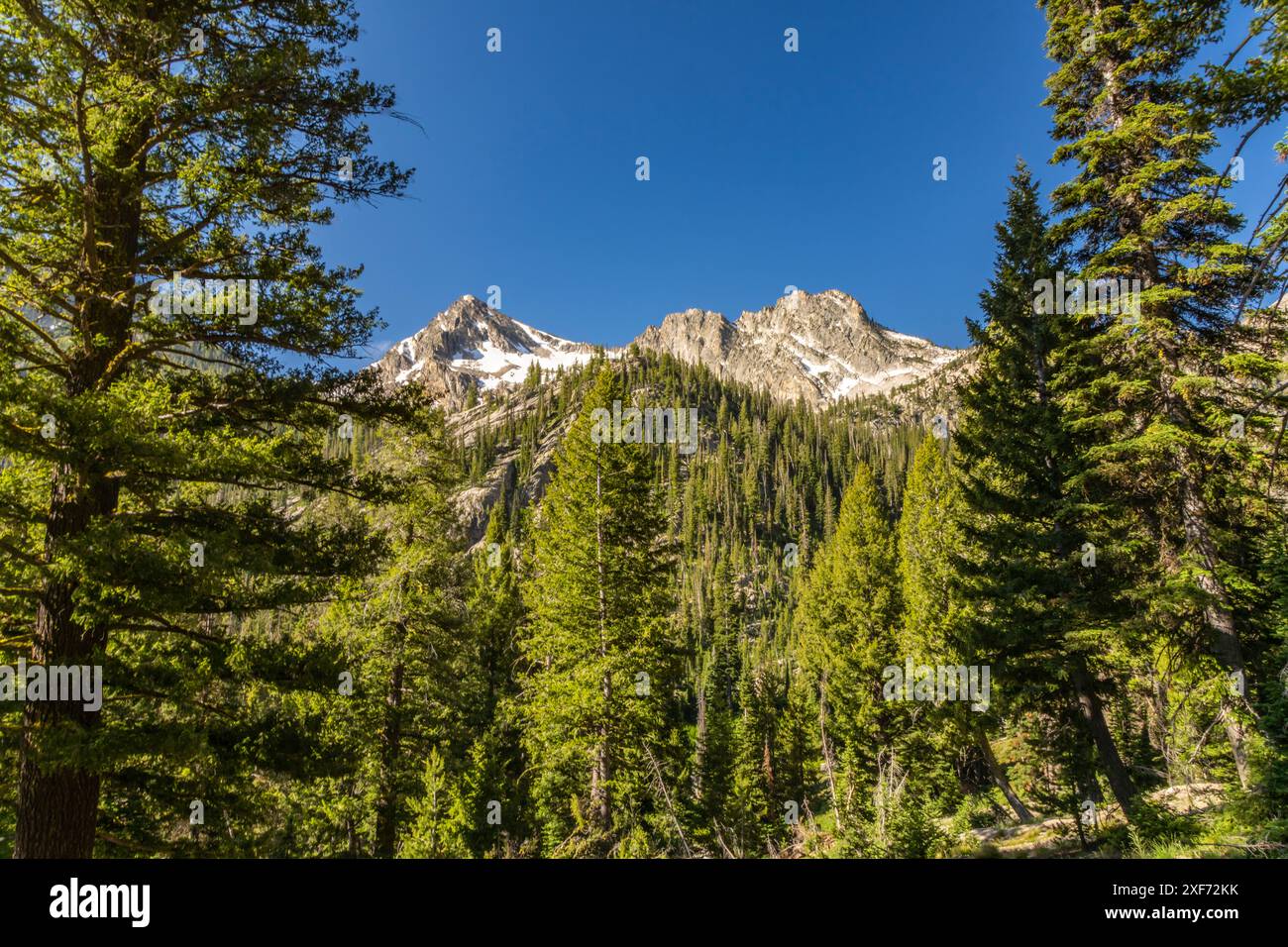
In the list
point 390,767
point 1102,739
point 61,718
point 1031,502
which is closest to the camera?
point 61,718

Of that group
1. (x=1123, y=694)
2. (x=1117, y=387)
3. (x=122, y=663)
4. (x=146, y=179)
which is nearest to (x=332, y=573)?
(x=122, y=663)

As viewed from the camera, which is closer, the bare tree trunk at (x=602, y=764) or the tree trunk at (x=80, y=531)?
the tree trunk at (x=80, y=531)

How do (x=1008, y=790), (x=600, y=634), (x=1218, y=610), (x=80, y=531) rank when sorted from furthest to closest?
(x=1008, y=790) → (x=600, y=634) → (x=1218, y=610) → (x=80, y=531)

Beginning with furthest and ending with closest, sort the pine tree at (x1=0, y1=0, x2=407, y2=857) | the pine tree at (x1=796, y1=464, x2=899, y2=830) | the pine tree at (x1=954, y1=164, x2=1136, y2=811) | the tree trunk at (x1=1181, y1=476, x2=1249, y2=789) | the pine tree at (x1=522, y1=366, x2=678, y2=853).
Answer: the pine tree at (x1=796, y1=464, x2=899, y2=830) → the pine tree at (x1=522, y1=366, x2=678, y2=853) → the pine tree at (x1=954, y1=164, x2=1136, y2=811) → the tree trunk at (x1=1181, y1=476, x2=1249, y2=789) → the pine tree at (x1=0, y1=0, x2=407, y2=857)

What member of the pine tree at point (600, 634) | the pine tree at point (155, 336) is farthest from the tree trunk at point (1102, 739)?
the pine tree at point (155, 336)

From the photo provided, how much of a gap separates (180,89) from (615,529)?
12.3 metres

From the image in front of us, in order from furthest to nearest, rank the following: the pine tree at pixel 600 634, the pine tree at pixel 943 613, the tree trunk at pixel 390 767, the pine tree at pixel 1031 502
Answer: the pine tree at pixel 943 613 < the pine tree at pixel 600 634 < the tree trunk at pixel 390 767 < the pine tree at pixel 1031 502

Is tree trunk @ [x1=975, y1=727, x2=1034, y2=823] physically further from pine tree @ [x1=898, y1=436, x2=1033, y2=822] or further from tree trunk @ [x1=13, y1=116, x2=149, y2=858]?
tree trunk @ [x1=13, y1=116, x2=149, y2=858]

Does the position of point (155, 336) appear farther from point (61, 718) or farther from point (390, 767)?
point (390, 767)

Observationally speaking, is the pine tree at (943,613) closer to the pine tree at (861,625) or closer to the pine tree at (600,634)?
the pine tree at (861,625)

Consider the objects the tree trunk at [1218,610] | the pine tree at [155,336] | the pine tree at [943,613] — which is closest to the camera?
the pine tree at [155,336]

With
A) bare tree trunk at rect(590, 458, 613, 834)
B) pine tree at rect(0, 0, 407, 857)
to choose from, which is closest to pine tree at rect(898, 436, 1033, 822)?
bare tree trunk at rect(590, 458, 613, 834)

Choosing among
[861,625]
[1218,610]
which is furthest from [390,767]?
[861,625]

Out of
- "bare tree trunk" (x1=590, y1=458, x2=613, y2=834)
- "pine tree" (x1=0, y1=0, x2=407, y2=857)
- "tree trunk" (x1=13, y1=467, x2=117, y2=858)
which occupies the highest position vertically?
"pine tree" (x1=0, y1=0, x2=407, y2=857)
